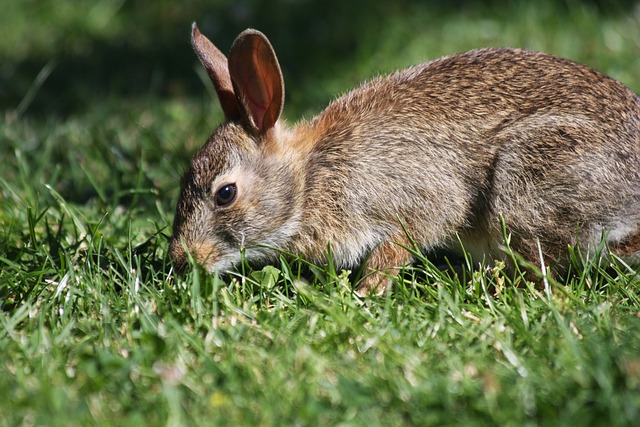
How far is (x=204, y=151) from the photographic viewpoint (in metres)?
4.68

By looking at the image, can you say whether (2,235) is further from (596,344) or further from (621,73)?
(621,73)

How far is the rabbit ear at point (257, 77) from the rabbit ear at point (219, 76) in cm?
12

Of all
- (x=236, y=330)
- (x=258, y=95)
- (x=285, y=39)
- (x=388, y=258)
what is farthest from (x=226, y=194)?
(x=285, y=39)

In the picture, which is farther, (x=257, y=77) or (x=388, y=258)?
(x=388, y=258)

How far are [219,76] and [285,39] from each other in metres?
3.69

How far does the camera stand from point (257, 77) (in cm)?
450

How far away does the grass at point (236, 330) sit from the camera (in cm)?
306

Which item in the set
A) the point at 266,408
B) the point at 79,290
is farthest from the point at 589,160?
the point at 79,290

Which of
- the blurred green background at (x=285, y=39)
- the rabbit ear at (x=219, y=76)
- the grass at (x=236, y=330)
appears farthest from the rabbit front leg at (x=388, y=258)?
the blurred green background at (x=285, y=39)

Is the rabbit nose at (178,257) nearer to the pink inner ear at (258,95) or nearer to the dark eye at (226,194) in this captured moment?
the dark eye at (226,194)

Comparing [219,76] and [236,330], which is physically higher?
[219,76]

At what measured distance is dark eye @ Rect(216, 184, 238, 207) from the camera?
456 centimetres

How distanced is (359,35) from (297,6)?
4.13 feet

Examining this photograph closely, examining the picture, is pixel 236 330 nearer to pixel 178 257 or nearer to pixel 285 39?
pixel 178 257
